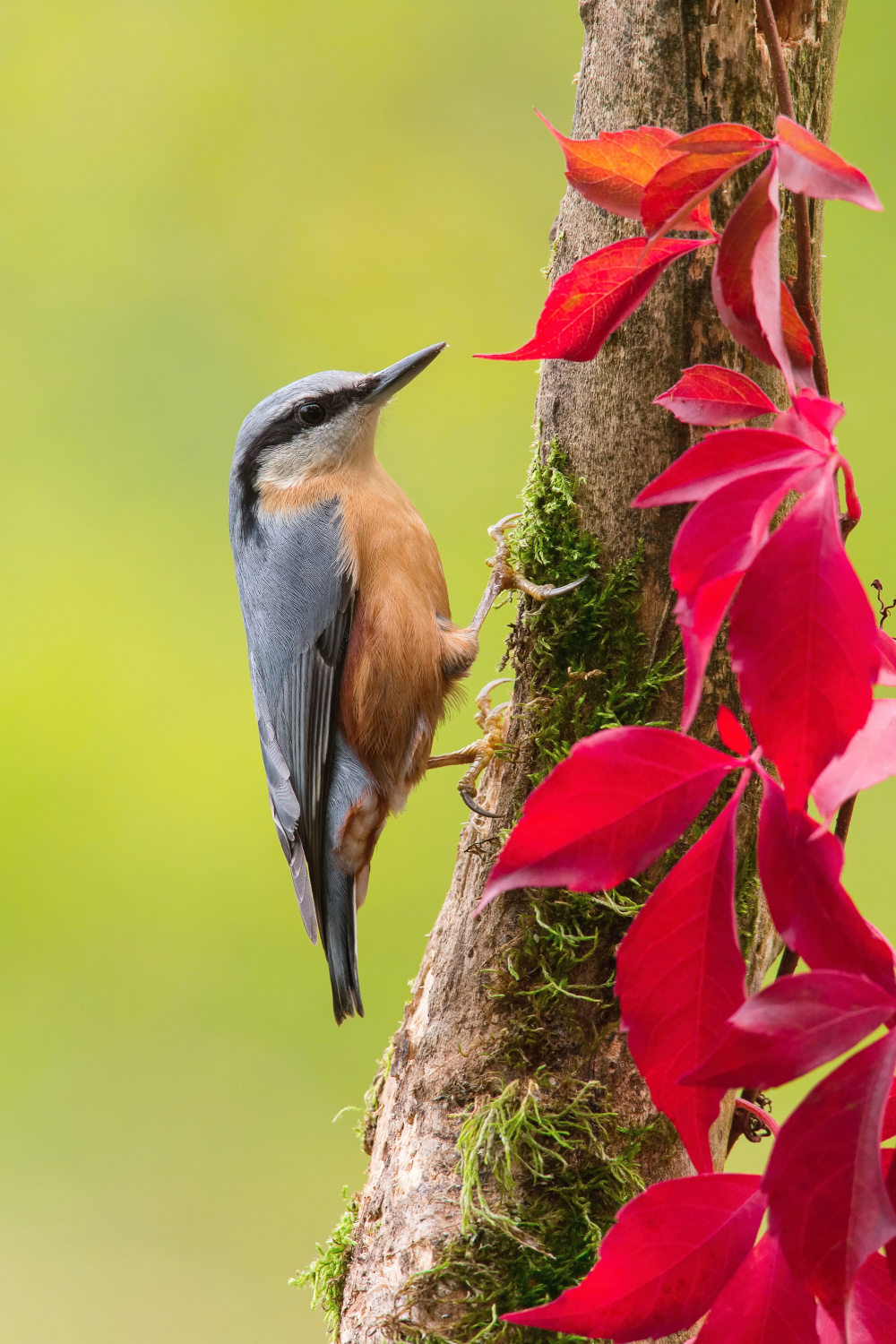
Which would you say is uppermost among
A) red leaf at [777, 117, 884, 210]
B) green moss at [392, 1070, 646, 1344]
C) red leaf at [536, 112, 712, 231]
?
red leaf at [536, 112, 712, 231]

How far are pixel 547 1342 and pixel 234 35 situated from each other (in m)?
2.84

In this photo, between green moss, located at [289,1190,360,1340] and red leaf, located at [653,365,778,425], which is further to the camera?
green moss, located at [289,1190,360,1340]

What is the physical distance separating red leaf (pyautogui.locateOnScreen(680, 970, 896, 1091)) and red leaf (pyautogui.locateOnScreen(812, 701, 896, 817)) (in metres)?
0.07

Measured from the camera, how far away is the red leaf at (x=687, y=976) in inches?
20.4

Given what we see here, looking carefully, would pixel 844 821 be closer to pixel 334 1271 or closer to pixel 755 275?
pixel 755 275

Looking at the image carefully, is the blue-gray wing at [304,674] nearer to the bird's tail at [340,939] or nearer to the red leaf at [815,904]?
the bird's tail at [340,939]

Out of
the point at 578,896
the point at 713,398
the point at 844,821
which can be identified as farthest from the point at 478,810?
the point at 713,398

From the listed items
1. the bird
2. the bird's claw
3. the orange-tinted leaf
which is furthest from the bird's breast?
the orange-tinted leaf

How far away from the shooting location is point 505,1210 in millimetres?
1057

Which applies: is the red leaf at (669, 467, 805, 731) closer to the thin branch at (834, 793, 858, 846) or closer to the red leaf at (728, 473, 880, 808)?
the red leaf at (728, 473, 880, 808)

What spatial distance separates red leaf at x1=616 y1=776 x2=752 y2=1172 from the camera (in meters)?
0.52

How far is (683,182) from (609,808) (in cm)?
33

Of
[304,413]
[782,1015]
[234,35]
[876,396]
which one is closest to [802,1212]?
[782,1015]

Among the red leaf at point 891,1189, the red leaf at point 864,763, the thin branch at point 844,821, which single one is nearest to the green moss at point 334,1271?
the thin branch at point 844,821
